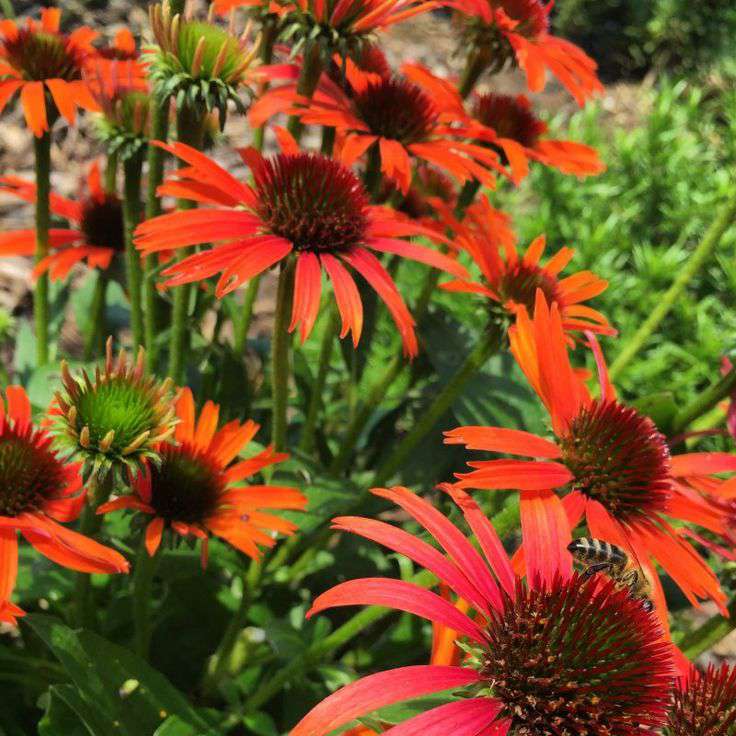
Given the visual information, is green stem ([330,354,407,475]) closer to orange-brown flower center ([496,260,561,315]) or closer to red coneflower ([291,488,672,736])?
orange-brown flower center ([496,260,561,315])

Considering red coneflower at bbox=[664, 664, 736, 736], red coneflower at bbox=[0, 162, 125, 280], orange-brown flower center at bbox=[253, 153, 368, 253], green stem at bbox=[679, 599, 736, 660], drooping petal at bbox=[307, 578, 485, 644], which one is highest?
orange-brown flower center at bbox=[253, 153, 368, 253]

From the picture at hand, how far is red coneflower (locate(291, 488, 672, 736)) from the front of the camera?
2.27 feet

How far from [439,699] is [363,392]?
169 centimetres

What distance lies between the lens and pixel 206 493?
1.13m

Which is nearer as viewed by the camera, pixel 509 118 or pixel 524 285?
pixel 524 285

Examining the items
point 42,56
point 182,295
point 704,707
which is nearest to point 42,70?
point 42,56

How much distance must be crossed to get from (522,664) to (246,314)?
80 cm

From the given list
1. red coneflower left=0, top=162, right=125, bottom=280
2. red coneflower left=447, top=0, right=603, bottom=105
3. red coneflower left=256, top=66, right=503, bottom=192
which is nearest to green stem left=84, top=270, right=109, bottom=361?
→ red coneflower left=0, top=162, right=125, bottom=280

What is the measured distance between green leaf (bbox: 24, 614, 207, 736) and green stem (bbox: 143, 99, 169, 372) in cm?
45

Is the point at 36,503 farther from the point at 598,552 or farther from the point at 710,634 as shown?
the point at 710,634

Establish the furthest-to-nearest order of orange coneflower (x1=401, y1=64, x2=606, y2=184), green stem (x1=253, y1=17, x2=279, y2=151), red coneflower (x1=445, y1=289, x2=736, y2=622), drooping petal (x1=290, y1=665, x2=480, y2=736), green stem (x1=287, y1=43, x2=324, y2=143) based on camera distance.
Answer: orange coneflower (x1=401, y1=64, x2=606, y2=184), green stem (x1=253, y1=17, x2=279, y2=151), green stem (x1=287, y1=43, x2=324, y2=143), red coneflower (x1=445, y1=289, x2=736, y2=622), drooping petal (x1=290, y1=665, x2=480, y2=736)

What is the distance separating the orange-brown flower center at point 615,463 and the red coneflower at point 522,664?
8.3 inches

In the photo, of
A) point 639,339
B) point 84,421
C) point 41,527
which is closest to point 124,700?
point 41,527

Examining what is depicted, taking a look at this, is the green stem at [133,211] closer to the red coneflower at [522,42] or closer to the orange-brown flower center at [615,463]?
the red coneflower at [522,42]
